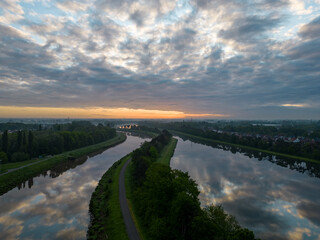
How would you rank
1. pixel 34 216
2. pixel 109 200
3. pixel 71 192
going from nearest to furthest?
1. pixel 34 216
2. pixel 109 200
3. pixel 71 192

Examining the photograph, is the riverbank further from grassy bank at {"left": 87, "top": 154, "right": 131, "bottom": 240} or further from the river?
the river

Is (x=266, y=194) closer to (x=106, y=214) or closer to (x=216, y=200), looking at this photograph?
(x=216, y=200)

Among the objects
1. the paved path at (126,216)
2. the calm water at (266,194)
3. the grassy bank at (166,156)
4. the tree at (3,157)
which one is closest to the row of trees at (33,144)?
the tree at (3,157)

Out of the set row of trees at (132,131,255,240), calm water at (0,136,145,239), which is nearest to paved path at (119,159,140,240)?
row of trees at (132,131,255,240)

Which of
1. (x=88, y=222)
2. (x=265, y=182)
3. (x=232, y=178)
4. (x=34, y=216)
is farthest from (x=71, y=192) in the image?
(x=265, y=182)

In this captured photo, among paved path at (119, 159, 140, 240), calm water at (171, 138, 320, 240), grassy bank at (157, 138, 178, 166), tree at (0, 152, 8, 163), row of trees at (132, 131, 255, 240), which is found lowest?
calm water at (171, 138, 320, 240)

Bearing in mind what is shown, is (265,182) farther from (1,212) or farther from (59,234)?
(1,212)
